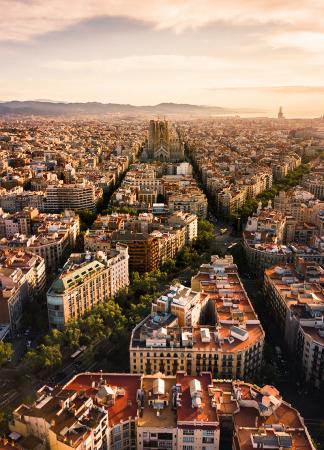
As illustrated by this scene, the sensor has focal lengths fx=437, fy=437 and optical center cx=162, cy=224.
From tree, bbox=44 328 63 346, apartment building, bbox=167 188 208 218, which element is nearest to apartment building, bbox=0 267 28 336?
tree, bbox=44 328 63 346

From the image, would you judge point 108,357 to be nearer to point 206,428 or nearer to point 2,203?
point 206,428

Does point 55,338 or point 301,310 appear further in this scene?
point 301,310

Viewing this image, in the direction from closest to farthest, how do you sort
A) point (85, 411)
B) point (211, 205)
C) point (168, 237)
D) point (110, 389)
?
1. point (85, 411)
2. point (110, 389)
3. point (168, 237)
4. point (211, 205)

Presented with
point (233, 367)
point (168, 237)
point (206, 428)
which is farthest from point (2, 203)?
point (206, 428)

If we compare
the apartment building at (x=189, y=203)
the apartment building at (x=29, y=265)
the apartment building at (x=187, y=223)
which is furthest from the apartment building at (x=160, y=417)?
the apartment building at (x=189, y=203)

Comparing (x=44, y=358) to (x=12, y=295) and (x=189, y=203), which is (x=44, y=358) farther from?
(x=189, y=203)

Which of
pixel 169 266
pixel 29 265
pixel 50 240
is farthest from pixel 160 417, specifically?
pixel 50 240
